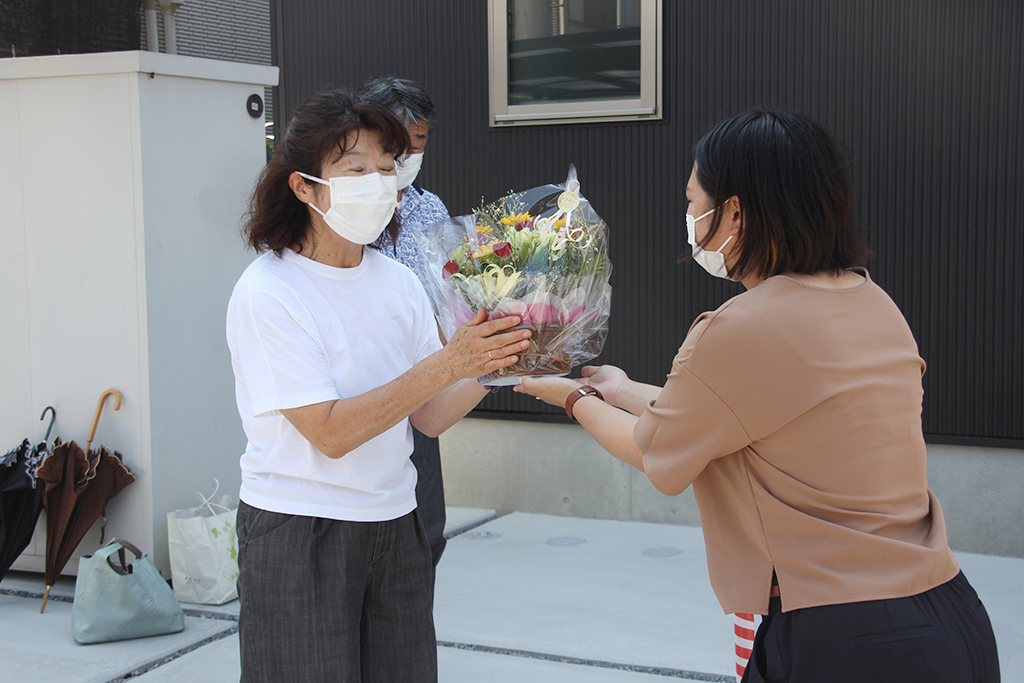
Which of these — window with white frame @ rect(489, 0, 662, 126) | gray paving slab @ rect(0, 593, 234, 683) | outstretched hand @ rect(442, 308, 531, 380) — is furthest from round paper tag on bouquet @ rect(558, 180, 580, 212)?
window with white frame @ rect(489, 0, 662, 126)

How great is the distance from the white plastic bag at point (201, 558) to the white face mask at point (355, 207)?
2422mm

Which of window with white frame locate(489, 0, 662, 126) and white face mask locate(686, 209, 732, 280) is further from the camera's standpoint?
window with white frame locate(489, 0, 662, 126)

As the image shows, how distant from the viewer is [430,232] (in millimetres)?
2316

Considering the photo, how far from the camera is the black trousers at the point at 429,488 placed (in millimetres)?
2934

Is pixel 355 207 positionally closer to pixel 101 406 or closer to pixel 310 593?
pixel 310 593

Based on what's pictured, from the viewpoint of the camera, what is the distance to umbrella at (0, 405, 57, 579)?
4125 millimetres

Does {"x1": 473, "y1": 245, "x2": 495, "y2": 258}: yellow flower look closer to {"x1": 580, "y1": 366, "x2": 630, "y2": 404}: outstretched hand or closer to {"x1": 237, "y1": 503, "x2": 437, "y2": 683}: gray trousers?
{"x1": 580, "y1": 366, "x2": 630, "y2": 404}: outstretched hand

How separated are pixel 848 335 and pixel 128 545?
311 cm

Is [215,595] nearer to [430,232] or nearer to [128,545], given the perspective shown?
[128,545]

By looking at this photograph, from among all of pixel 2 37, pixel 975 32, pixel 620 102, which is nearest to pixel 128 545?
pixel 620 102

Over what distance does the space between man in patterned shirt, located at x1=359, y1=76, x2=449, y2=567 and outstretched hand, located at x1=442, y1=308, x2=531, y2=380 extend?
0.97 m

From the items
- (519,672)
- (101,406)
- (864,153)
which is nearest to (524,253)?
(519,672)

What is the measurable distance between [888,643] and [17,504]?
3.80m

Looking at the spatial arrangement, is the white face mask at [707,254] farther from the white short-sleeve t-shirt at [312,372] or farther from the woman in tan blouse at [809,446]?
the white short-sleeve t-shirt at [312,372]
